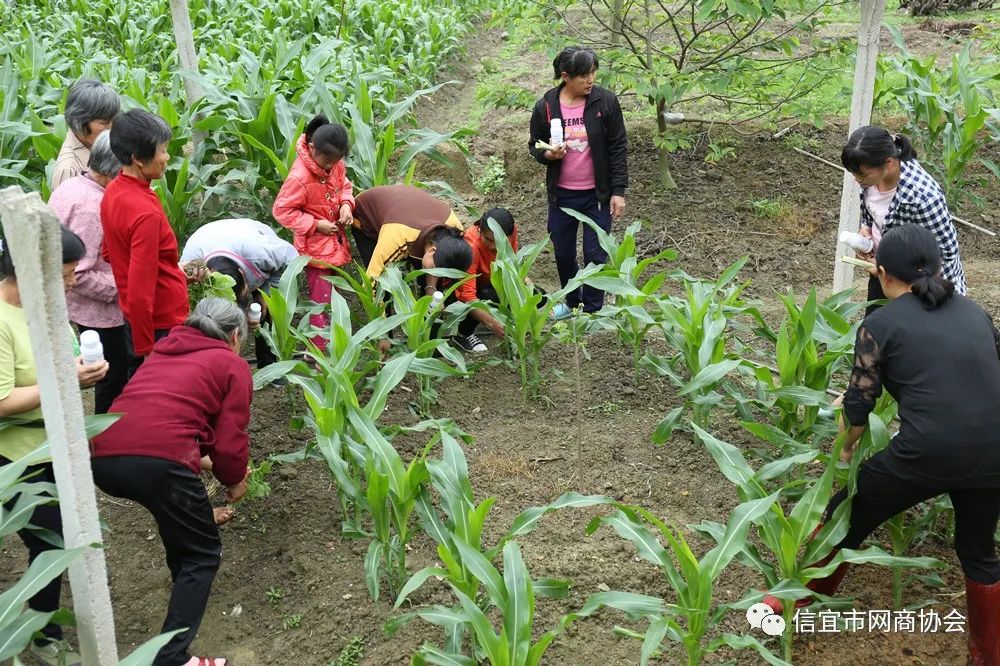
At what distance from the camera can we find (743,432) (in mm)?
4441

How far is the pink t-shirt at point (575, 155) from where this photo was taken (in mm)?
5410

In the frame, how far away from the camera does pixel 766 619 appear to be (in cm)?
326

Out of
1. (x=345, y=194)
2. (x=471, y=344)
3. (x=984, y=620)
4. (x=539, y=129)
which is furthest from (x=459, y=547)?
(x=539, y=129)

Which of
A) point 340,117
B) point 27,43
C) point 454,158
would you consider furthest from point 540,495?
point 27,43

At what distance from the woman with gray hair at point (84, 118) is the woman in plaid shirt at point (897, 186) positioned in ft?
10.4

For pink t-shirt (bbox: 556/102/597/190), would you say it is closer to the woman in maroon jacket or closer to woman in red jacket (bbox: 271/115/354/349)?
woman in red jacket (bbox: 271/115/354/349)

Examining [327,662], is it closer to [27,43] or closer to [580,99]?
[580,99]

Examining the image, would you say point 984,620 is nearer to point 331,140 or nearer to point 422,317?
point 422,317

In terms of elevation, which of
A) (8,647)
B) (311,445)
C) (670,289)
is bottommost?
(670,289)

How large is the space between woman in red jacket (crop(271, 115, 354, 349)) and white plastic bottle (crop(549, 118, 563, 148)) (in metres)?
1.16

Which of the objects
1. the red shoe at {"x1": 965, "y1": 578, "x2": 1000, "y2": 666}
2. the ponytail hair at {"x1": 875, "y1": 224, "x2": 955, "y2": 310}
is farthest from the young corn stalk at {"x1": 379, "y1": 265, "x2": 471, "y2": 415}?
the red shoe at {"x1": 965, "y1": 578, "x2": 1000, "y2": 666}

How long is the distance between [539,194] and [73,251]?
14.7ft

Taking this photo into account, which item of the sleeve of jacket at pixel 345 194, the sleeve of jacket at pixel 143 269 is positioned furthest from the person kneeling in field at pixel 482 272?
the sleeve of jacket at pixel 143 269

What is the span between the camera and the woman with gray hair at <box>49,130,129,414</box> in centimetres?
407
